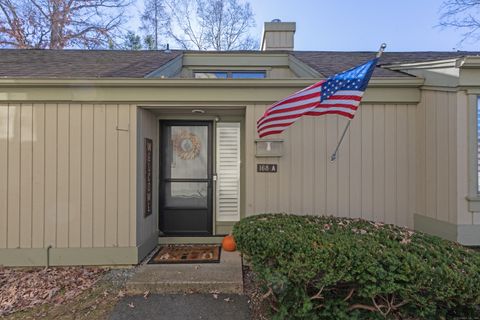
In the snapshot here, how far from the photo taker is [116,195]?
14.2ft

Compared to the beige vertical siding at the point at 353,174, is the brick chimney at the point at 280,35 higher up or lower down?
higher up

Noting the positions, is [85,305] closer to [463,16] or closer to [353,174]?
[353,174]

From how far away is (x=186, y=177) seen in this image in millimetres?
5305

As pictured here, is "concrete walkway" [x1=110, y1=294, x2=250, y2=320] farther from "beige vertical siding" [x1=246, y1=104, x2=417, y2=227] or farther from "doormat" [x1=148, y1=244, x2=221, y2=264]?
"beige vertical siding" [x1=246, y1=104, x2=417, y2=227]

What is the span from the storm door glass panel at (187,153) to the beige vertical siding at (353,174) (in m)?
1.22

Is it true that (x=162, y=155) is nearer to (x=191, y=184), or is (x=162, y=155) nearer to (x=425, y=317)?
(x=191, y=184)

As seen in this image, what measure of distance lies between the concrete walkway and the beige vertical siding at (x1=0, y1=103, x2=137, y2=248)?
1.19 m

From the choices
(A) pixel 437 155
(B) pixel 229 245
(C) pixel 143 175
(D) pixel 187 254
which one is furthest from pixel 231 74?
(A) pixel 437 155

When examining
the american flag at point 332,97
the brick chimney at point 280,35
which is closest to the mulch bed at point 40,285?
the american flag at point 332,97

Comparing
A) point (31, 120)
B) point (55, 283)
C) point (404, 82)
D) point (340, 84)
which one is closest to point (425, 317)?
point (340, 84)

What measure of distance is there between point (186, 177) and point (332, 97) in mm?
2896

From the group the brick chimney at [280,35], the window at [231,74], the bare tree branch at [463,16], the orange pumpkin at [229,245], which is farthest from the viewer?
the bare tree branch at [463,16]

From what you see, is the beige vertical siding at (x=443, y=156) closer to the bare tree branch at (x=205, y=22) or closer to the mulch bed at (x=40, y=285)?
the mulch bed at (x=40, y=285)

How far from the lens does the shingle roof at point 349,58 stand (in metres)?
5.54
